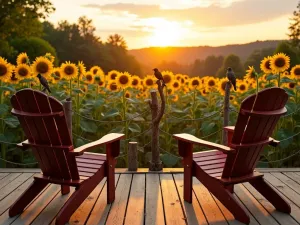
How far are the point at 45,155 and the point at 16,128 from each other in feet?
9.20

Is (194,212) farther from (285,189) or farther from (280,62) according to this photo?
(280,62)

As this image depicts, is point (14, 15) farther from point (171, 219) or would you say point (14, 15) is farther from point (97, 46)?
point (171, 219)

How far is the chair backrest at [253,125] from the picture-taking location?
3135 millimetres

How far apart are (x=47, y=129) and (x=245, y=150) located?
142 centimetres

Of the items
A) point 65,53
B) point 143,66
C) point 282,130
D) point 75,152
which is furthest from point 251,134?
point 143,66

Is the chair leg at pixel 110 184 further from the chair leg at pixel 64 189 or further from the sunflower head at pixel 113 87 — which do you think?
the sunflower head at pixel 113 87

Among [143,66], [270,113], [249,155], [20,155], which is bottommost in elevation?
[143,66]

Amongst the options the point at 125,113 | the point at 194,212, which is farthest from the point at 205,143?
the point at 125,113

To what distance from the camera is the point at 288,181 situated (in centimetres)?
448

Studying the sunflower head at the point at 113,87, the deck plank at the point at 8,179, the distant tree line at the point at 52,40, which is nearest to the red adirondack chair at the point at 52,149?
the deck plank at the point at 8,179

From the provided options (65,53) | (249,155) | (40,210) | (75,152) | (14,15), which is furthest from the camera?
(65,53)

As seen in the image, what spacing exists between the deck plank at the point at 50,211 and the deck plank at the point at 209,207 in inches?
46.1

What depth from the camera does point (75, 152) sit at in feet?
10.2

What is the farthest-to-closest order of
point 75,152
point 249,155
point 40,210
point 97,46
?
point 97,46, point 40,210, point 249,155, point 75,152
